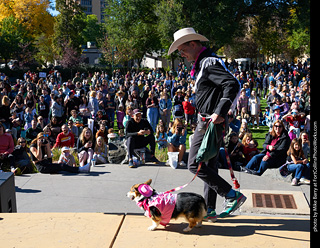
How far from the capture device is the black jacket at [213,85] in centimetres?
388

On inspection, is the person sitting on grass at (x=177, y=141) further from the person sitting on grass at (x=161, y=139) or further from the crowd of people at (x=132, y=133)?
the person sitting on grass at (x=161, y=139)

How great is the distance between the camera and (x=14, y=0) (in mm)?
54594

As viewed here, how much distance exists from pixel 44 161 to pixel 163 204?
4799 millimetres

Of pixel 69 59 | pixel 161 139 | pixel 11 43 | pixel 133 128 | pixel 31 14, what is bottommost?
pixel 161 139

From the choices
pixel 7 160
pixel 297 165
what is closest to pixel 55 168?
pixel 7 160

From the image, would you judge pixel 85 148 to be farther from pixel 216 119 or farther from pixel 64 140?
pixel 216 119

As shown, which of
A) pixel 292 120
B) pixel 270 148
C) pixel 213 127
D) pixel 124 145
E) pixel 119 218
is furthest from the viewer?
pixel 292 120

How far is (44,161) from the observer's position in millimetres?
8234

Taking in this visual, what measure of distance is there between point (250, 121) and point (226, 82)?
44.3 feet

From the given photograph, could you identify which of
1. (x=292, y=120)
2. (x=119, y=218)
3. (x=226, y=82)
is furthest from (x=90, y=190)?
(x=292, y=120)

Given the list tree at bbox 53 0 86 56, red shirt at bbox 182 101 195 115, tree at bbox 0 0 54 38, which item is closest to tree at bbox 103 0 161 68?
tree at bbox 53 0 86 56

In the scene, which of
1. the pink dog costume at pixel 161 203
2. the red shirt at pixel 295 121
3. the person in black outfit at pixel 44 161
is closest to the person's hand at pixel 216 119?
the pink dog costume at pixel 161 203

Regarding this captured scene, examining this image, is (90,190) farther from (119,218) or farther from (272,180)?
(272,180)

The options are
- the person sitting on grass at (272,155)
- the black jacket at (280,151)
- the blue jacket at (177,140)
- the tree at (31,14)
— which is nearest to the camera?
the person sitting on grass at (272,155)
